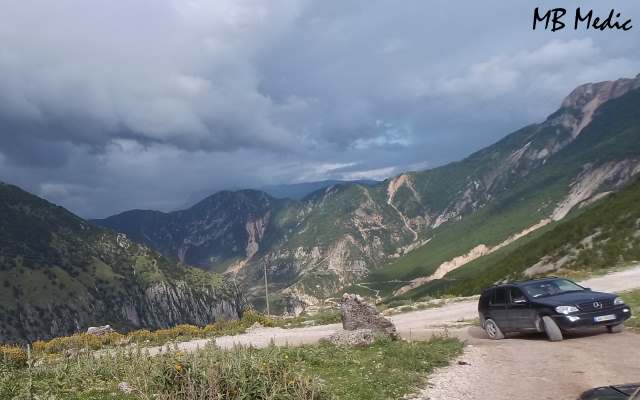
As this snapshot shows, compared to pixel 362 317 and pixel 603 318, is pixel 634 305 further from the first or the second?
pixel 362 317

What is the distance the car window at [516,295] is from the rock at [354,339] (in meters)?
5.69

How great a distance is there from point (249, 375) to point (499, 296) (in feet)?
44.0

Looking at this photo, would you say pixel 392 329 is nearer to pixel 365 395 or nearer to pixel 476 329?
pixel 476 329

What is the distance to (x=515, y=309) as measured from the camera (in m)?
19.4

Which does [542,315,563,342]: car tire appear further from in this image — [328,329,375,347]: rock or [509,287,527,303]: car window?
[328,329,375,347]: rock

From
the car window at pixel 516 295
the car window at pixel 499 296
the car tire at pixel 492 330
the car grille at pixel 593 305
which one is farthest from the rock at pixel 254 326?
the car grille at pixel 593 305

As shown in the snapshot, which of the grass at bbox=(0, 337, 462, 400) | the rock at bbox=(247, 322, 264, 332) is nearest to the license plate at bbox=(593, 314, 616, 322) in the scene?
the grass at bbox=(0, 337, 462, 400)

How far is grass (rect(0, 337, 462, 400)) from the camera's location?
1002 cm

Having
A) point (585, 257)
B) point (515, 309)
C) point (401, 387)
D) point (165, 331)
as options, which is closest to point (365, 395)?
point (401, 387)

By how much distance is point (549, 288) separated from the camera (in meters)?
19.2

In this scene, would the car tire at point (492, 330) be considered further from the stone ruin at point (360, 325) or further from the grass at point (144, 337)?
the grass at point (144, 337)

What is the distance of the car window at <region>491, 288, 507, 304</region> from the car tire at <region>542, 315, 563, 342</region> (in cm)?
247

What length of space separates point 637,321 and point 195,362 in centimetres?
1659

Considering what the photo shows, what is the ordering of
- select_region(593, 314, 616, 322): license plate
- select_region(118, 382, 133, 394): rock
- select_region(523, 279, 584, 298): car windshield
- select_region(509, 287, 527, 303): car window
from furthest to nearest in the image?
1. select_region(509, 287, 527, 303): car window
2. select_region(523, 279, 584, 298): car windshield
3. select_region(593, 314, 616, 322): license plate
4. select_region(118, 382, 133, 394): rock
